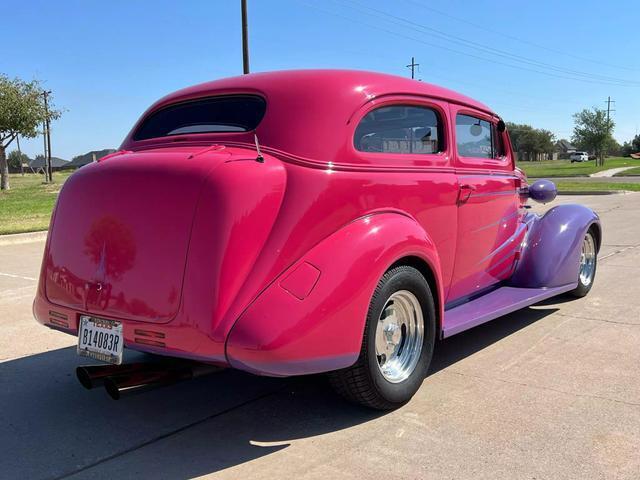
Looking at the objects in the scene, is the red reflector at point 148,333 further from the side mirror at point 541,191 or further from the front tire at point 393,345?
the side mirror at point 541,191

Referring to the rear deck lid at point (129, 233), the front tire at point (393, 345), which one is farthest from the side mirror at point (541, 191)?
the rear deck lid at point (129, 233)

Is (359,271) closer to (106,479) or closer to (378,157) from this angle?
(378,157)

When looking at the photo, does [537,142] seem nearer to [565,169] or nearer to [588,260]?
[565,169]

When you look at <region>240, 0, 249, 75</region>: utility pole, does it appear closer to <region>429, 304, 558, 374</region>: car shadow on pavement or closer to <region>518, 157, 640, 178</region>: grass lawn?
<region>429, 304, 558, 374</region>: car shadow on pavement

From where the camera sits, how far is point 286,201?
9.68ft

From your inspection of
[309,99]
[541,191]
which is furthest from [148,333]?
[541,191]

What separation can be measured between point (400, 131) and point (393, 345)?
134 cm

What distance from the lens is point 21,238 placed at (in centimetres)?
1051

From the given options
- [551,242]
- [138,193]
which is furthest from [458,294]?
[138,193]

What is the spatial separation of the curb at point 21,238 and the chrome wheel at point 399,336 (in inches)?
354

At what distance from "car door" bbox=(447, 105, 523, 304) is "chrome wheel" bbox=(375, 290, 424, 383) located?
70cm

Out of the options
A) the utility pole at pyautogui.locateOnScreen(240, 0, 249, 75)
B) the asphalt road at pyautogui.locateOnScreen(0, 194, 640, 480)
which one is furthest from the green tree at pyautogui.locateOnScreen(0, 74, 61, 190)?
the asphalt road at pyautogui.locateOnScreen(0, 194, 640, 480)

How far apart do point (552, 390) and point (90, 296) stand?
2713mm

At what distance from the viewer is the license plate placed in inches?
116
